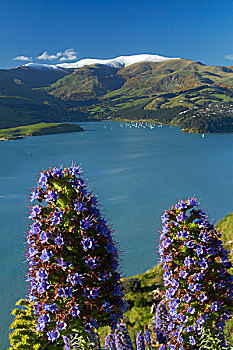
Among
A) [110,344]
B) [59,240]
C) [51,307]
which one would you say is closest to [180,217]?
[59,240]

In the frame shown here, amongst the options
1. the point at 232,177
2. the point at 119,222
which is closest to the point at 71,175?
the point at 119,222

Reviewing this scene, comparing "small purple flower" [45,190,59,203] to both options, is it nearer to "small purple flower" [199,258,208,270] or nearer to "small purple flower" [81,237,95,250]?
"small purple flower" [81,237,95,250]

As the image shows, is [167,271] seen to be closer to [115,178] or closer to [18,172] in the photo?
[115,178]

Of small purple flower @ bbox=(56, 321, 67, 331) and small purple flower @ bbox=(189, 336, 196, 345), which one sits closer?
small purple flower @ bbox=(56, 321, 67, 331)

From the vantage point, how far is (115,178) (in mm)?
69812

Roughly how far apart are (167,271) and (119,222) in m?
38.9

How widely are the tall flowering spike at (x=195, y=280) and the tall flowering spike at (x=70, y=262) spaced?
1615 millimetres

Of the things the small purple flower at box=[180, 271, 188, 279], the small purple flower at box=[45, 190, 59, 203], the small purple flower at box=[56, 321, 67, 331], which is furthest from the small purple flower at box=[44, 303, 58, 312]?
the small purple flower at box=[180, 271, 188, 279]

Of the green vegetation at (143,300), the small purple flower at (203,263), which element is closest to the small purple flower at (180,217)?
the small purple flower at (203,263)

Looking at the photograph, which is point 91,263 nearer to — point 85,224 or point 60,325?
point 85,224

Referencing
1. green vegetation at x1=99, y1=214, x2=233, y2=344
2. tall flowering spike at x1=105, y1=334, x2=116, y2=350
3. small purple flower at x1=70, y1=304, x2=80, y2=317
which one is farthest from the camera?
green vegetation at x1=99, y1=214, x2=233, y2=344

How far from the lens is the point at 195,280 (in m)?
6.01

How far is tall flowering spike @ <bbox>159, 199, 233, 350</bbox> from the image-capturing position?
607cm

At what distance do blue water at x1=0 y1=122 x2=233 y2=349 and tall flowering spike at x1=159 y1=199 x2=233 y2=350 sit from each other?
11.9 ft
